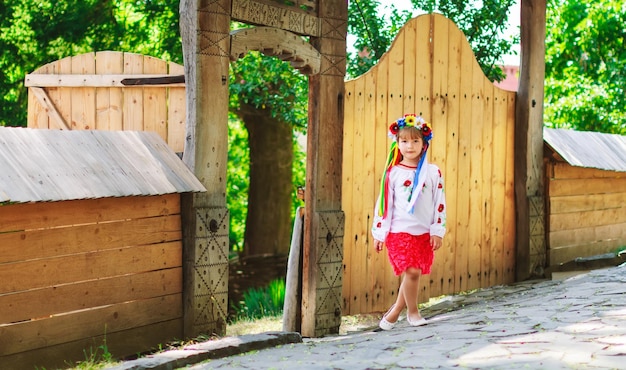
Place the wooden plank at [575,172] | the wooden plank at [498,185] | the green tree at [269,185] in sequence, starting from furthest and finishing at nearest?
the green tree at [269,185] < the wooden plank at [575,172] < the wooden plank at [498,185]

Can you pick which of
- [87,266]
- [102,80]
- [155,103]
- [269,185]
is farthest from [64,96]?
[269,185]

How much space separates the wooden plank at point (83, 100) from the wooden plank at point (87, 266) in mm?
1863

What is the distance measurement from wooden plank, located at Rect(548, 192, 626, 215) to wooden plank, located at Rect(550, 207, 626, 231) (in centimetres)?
5

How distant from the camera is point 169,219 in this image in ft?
21.4

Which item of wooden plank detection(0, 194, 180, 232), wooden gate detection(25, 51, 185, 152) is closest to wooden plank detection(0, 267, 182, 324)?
wooden plank detection(0, 194, 180, 232)

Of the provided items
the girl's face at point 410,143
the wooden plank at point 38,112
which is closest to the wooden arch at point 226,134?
the girl's face at point 410,143

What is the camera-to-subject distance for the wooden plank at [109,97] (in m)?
7.61

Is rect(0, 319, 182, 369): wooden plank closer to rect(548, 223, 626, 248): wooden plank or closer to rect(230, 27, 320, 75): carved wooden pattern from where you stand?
rect(230, 27, 320, 75): carved wooden pattern

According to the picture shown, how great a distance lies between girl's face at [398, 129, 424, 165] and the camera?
259 inches

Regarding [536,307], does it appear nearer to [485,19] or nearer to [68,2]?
[485,19]

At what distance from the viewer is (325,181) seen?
7219 mm

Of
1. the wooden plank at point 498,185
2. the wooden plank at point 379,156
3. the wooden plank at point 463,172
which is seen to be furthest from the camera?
the wooden plank at point 498,185

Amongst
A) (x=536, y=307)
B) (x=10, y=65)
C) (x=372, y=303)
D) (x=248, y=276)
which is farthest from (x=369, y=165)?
(x=10, y=65)

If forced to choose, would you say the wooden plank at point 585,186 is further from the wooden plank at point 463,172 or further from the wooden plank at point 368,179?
the wooden plank at point 368,179
